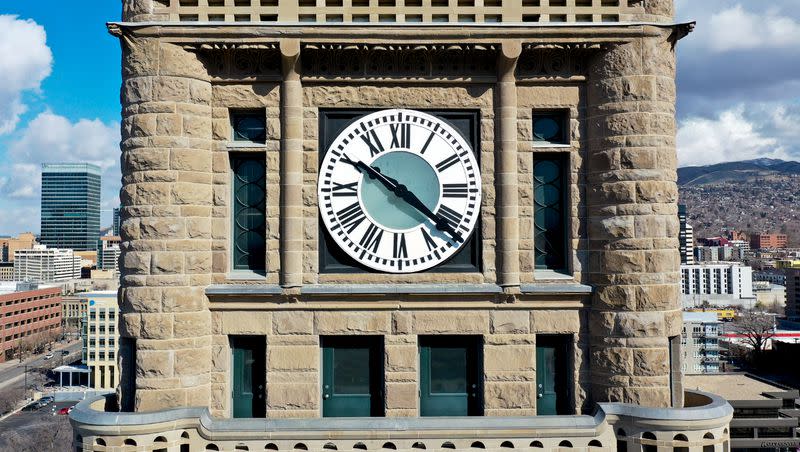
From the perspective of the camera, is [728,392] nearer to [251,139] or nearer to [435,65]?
[435,65]

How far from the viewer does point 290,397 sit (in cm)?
983

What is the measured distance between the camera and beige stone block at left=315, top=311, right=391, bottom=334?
32.6 feet

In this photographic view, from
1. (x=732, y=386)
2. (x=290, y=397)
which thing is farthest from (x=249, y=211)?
(x=732, y=386)

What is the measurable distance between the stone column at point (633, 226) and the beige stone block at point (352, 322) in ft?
12.1

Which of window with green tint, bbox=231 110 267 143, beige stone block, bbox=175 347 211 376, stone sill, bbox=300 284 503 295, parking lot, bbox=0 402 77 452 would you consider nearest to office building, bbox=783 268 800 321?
parking lot, bbox=0 402 77 452

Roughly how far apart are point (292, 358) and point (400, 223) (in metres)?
3.00

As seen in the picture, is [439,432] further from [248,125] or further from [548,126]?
[248,125]

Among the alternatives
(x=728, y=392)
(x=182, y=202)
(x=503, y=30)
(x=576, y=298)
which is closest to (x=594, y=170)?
(x=576, y=298)

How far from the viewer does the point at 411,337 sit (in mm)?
9938

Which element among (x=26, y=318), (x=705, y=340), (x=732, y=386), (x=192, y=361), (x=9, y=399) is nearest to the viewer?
(x=192, y=361)

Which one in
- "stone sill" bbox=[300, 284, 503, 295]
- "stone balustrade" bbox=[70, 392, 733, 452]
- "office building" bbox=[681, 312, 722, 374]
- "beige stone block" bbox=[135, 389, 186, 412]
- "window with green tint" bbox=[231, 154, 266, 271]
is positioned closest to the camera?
"stone balustrade" bbox=[70, 392, 733, 452]

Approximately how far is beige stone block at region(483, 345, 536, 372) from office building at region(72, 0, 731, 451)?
0.04 metres

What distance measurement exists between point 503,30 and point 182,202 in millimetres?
6211

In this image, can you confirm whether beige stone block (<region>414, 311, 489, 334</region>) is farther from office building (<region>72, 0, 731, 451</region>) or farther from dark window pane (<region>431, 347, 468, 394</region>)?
dark window pane (<region>431, 347, 468, 394</region>)
